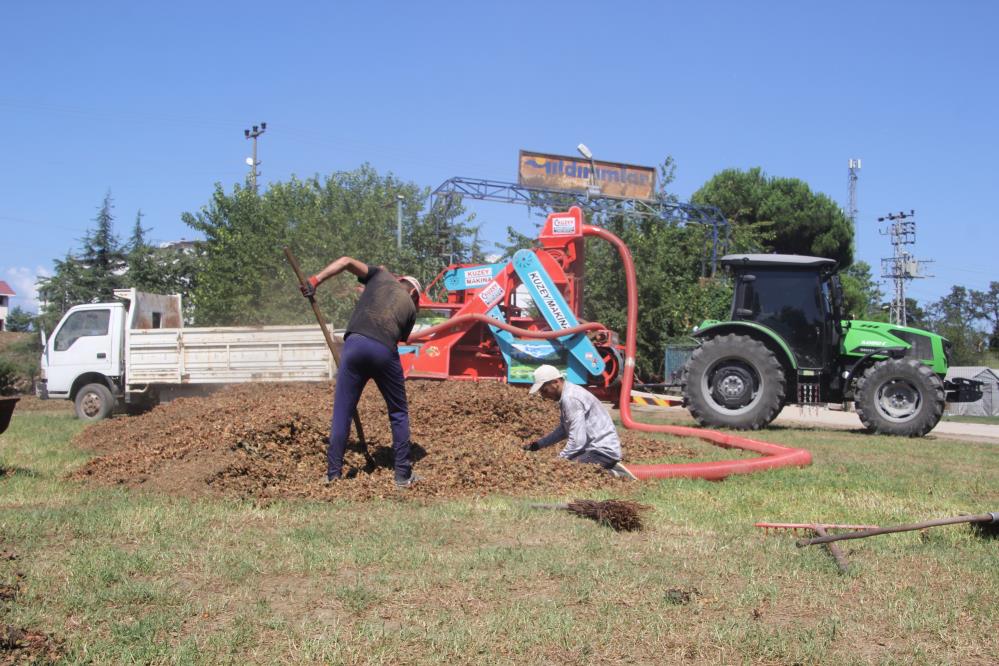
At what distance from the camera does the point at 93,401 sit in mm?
15688

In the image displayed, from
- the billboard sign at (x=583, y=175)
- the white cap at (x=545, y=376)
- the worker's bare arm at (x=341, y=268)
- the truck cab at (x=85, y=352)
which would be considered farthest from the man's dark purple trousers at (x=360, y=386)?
the billboard sign at (x=583, y=175)

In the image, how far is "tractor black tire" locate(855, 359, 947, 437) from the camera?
41.5 feet

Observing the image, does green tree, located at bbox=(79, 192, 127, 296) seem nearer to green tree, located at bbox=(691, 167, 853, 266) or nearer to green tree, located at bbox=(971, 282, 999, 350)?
green tree, located at bbox=(691, 167, 853, 266)

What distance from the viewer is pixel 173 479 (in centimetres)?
647

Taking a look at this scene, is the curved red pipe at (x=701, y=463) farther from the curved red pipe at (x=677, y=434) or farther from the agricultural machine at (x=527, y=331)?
the agricultural machine at (x=527, y=331)

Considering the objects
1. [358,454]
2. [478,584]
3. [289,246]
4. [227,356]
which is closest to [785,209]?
[289,246]

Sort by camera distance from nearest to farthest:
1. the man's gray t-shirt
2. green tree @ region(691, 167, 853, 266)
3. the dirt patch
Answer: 1. the dirt patch
2. the man's gray t-shirt
3. green tree @ region(691, 167, 853, 266)

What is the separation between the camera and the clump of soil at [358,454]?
253 inches

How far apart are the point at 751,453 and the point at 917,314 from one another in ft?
194

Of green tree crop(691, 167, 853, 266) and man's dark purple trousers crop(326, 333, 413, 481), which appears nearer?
man's dark purple trousers crop(326, 333, 413, 481)

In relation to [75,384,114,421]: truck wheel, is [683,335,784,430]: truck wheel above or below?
above

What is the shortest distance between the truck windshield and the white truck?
0.02 meters

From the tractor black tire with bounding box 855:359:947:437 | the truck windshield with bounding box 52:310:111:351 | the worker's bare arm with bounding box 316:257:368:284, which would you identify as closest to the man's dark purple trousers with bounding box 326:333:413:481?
the worker's bare arm with bounding box 316:257:368:284


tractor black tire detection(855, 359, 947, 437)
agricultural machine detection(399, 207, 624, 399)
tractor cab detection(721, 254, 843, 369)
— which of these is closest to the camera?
agricultural machine detection(399, 207, 624, 399)
